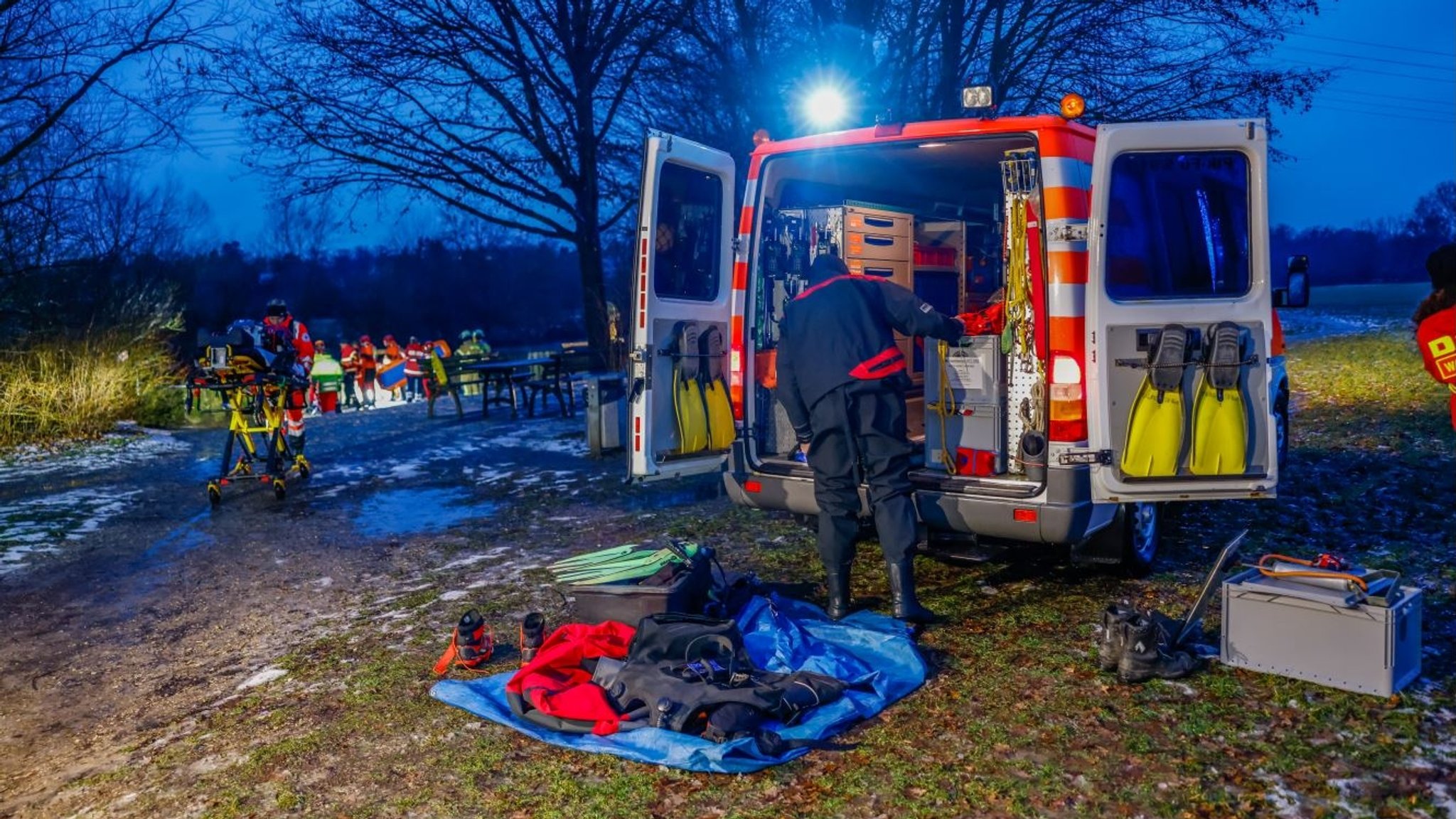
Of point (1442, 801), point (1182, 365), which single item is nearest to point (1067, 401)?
point (1182, 365)

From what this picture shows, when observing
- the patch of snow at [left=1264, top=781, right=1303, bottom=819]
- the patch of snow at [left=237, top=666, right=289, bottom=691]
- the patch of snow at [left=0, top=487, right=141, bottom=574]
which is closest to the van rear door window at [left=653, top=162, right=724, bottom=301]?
the patch of snow at [left=237, top=666, right=289, bottom=691]

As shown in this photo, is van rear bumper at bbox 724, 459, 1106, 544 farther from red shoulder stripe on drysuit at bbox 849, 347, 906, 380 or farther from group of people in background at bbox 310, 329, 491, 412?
group of people in background at bbox 310, 329, 491, 412

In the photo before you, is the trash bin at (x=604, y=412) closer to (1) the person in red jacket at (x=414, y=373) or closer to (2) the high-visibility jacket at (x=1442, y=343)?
(2) the high-visibility jacket at (x=1442, y=343)

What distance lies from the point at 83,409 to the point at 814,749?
13890 mm

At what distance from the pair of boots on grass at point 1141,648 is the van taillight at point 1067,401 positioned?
0.89 m

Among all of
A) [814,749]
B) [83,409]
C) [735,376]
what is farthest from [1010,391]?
[83,409]

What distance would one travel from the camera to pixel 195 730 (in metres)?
4.23

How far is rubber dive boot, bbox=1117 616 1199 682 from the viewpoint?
4.12 metres

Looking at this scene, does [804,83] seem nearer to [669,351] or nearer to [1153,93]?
[1153,93]

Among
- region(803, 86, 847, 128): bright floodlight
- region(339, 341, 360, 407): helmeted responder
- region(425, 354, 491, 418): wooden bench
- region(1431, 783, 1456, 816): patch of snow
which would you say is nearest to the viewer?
region(1431, 783, 1456, 816): patch of snow

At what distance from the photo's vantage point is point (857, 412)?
5.07 m

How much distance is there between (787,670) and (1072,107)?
2874 millimetres

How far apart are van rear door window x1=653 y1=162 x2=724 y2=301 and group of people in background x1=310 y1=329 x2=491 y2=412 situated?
1604 cm

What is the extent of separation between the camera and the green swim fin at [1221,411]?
4699mm
